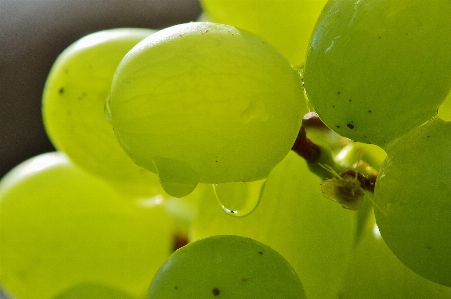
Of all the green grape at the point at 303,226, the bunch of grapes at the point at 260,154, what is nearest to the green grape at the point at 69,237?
the bunch of grapes at the point at 260,154

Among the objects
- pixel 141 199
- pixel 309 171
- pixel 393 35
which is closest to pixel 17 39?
pixel 141 199

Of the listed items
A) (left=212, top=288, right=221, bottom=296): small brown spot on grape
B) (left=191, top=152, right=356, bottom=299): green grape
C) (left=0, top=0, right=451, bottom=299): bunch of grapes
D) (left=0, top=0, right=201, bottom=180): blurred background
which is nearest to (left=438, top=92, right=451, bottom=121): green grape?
(left=0, top=0, right=451, bottom=299): bunch of grapes

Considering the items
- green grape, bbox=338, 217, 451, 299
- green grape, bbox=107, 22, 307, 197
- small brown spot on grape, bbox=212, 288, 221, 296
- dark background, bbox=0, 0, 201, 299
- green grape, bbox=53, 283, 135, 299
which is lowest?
dark background, bbox=0, 0, 201, 299

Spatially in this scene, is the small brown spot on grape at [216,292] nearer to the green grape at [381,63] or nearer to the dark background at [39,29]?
the green grape at [381,63]

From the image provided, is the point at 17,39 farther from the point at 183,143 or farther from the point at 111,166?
the point at 183,143

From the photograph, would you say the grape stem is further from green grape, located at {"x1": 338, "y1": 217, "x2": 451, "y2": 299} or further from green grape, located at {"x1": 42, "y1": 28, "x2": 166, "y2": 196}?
green grape, located at {"x1": 42, "y1": 28, "x2": 166, "y2": 196}

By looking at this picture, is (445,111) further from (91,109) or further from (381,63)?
(91,109)

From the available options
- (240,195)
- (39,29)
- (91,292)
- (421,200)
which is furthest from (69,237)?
(39,29)
